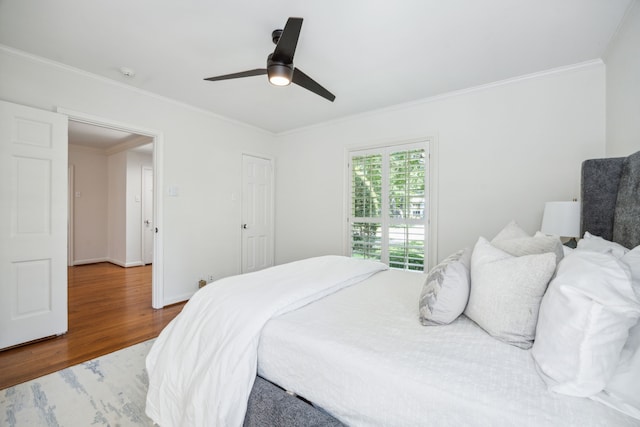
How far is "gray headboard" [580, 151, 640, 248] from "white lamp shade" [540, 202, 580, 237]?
0.09m

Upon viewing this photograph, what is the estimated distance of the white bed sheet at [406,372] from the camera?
2.55 feet

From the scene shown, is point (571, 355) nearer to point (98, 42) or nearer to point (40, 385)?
point (40, 385)

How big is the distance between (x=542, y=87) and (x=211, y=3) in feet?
9.66

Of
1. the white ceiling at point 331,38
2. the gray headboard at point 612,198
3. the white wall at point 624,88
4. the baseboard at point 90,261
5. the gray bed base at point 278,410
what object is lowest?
the baseboard at point 90,261

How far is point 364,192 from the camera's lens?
386 cm

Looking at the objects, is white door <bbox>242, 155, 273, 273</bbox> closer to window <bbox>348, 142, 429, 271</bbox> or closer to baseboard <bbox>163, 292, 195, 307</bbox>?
baseboard <bbox>163, 292, 195, 307</bbox>

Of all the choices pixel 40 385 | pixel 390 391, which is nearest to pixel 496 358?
pixel 390 391

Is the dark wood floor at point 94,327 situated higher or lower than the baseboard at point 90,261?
lower

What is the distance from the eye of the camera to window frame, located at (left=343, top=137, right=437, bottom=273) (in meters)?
3.30

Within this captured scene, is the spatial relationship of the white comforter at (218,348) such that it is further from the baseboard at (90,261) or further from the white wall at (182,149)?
the baseboard at (90,261)

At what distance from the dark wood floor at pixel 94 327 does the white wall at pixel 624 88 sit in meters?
4.05

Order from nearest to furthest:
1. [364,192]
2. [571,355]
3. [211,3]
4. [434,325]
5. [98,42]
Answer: [571,355] → [434,325] → [211,3] → [98,42] → [364,192]

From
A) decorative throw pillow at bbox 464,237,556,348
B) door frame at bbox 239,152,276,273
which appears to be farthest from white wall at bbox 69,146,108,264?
decorative throw pillow at bbox 464,237,556,348

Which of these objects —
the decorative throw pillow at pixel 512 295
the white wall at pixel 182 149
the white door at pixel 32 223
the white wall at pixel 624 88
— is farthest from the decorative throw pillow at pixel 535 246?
the white door at pixel 32 223
